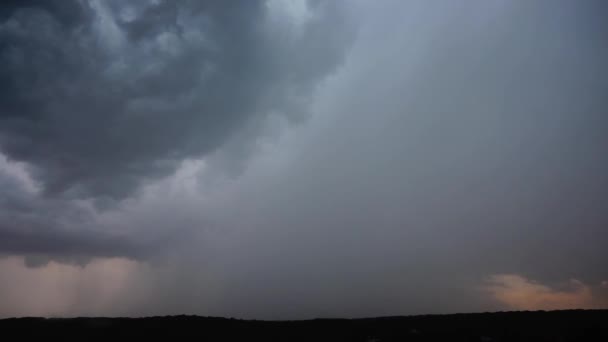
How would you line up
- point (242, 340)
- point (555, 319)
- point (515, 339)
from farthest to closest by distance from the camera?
1. point (555, 319)
2. point (242, 340)
3. point (515, 339)

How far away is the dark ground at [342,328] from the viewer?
30.9 metres

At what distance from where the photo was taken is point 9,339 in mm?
31594

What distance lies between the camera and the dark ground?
30906mm

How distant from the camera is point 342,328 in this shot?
114 ft

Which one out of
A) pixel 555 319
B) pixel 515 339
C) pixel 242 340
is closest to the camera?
pixel 515 339

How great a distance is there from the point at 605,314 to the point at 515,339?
40.7ft

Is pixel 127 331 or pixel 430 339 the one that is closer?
pixel 430 339

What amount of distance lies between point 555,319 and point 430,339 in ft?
44.4

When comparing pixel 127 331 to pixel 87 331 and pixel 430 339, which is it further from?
pixel 430 339

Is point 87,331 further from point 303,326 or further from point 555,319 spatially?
point 555,319

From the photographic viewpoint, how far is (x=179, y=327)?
111 feet

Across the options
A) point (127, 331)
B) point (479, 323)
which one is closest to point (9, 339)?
point (127, 331)

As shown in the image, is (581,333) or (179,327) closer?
(581,333)

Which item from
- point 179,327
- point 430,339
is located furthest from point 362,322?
point 179,327
